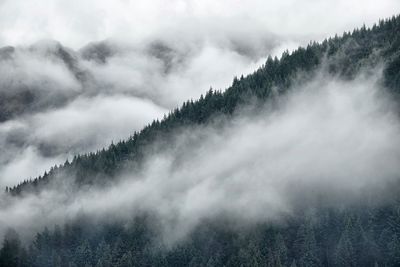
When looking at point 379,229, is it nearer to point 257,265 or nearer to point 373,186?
point 373,186

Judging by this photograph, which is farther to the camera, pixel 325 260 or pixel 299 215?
pixel 299 215

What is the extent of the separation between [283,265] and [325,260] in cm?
1208

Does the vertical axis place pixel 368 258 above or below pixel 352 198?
below

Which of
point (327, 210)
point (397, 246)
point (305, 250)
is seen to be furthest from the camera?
point (327, 210)

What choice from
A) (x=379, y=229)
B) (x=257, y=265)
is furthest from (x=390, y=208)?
(x=257, y=265)

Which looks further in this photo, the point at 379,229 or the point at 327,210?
the point at 327,210

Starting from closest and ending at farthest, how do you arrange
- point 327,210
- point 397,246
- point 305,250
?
1. point 397,246
2. point 305,250
3. point 327,210

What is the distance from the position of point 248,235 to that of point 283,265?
20.5m

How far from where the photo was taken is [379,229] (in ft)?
582

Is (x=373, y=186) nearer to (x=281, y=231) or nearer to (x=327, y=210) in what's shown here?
(x=327, y=210)

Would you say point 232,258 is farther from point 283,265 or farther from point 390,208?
point 390,208

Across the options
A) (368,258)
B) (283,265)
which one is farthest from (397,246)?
(283,265)

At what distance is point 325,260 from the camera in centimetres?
17700

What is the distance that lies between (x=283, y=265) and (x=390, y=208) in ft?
119
